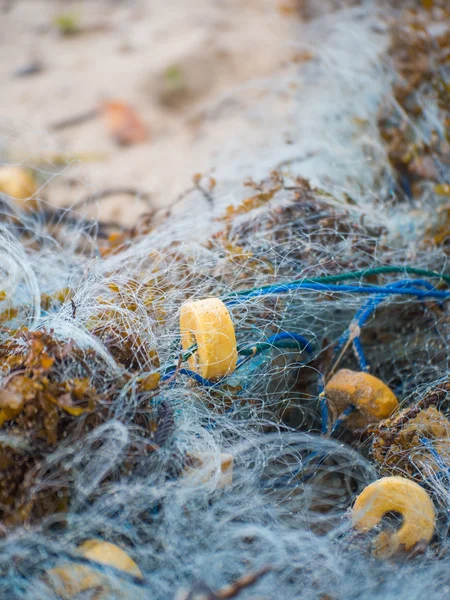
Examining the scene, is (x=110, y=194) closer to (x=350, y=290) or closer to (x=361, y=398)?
(x=350, y=290)

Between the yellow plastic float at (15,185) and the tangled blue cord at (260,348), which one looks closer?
the tangled blue cord at (260,348)

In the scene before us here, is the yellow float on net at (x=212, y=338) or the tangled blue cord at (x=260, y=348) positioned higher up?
the yellow float on net at (x=212, y=338)

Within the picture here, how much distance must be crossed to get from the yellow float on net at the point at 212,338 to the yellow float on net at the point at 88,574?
0.44m

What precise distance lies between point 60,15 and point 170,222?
4509 millimetres

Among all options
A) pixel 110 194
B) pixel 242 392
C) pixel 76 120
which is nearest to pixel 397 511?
pixel 242 392

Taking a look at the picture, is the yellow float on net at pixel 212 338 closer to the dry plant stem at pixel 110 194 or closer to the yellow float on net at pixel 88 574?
the yellow float on net at pixel 88 574

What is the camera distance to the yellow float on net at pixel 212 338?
127 centimetres

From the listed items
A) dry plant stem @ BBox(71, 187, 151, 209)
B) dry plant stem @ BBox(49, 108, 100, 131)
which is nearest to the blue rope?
dry plant stem @ BBox(71, 187, 151, 209)

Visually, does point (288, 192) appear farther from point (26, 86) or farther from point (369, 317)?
point (26, 86)

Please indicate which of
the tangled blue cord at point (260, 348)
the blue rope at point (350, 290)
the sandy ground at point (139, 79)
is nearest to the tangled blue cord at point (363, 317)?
the blue rope at point (350, 290)

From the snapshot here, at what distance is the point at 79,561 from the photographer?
1.05 meters

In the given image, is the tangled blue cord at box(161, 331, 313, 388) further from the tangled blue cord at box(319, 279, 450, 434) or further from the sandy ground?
the sandy ground

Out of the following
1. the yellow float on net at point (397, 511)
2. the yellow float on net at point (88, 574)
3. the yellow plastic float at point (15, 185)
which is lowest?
the yellow float on net at point (397, 511)

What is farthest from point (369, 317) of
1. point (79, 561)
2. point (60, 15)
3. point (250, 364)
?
point (60, 15)
